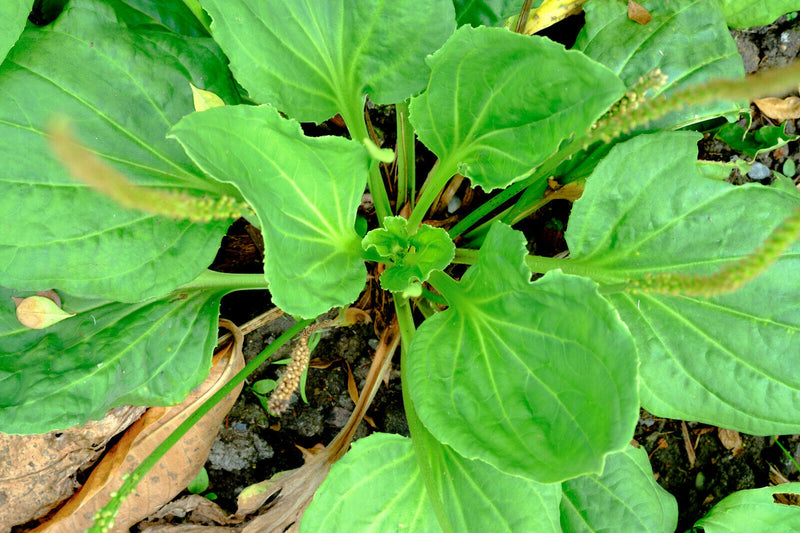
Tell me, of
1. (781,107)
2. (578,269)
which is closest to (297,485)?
(578,269)

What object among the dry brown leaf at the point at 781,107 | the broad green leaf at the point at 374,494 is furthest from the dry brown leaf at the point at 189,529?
the dry brown leaf at the point at 781,107

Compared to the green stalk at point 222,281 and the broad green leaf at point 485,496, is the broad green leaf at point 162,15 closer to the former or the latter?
the green stalk at point 222,281

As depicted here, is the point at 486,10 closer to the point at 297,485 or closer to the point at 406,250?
the point at 406,250

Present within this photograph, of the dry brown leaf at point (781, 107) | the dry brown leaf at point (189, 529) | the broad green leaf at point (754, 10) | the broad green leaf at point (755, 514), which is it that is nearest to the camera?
the broad green leaf at point (754, 10)

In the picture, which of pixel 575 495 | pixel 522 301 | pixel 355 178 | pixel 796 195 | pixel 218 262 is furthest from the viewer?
pixel 218 262

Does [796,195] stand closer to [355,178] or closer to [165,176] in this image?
[355,178]

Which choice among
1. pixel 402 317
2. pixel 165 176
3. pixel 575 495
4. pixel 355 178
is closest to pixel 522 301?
pixel 355 178
